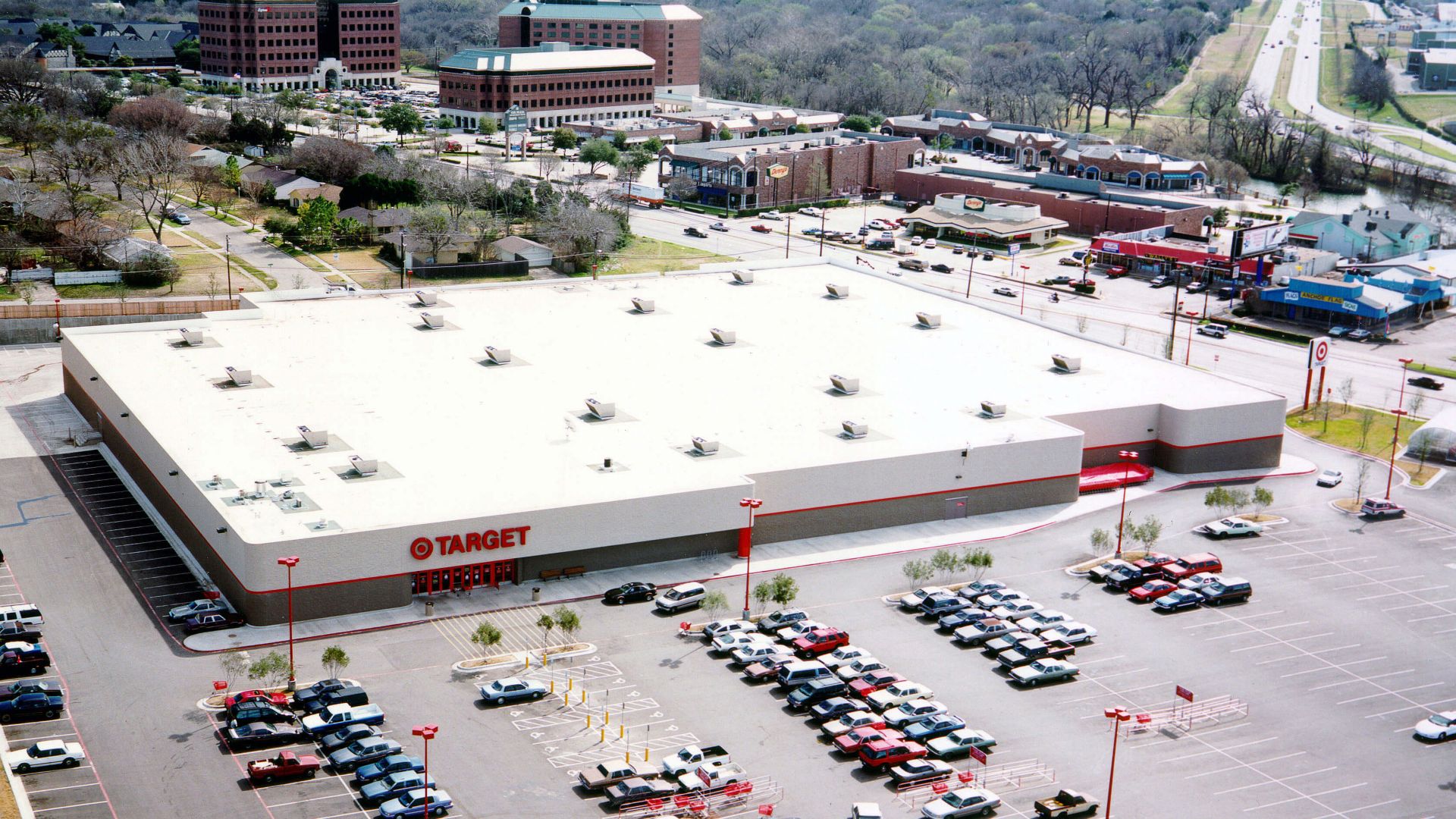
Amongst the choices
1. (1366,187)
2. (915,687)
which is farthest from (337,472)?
(1366,187)

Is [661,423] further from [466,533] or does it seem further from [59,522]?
[59,522]

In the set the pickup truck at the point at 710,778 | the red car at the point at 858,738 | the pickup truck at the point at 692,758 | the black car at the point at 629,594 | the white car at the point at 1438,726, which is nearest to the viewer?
the pickup truck at the point at 710,778

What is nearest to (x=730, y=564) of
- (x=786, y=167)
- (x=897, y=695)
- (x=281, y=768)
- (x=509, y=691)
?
(x=897, y=695)

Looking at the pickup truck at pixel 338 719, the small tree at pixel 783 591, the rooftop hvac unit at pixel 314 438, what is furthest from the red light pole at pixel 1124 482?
the rooftop hvac unit at pixel 314 438

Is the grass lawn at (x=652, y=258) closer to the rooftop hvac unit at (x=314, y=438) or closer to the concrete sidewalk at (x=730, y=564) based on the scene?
the rooftop hvac unit at (x=314, y=438)

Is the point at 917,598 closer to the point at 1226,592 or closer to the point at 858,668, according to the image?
the point at 858,668

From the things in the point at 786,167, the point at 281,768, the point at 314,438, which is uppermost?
the point at 786,167
